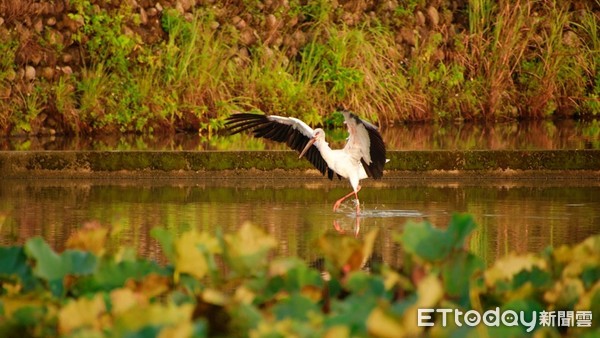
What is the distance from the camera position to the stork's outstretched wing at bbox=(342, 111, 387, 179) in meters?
12.4

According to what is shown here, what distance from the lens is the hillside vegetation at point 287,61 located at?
17.8 m

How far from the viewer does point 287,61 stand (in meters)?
19.1

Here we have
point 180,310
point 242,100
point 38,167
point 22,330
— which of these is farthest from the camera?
point 242,100

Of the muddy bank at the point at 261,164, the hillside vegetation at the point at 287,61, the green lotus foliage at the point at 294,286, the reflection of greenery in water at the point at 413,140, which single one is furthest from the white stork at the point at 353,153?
the green lotus foliage at the point at 294,286

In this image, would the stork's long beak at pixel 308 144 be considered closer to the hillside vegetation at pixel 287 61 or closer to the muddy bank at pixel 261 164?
the muddy bank at pixel 261 164

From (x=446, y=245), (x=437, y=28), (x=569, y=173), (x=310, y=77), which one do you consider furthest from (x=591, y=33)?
(x=446, y=245)

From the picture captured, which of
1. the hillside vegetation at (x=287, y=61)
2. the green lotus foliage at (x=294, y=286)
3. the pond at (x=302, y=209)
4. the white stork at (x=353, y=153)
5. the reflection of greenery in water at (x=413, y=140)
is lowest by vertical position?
the green lotus foliage at (x=294, y=286)

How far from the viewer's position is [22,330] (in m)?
4.73

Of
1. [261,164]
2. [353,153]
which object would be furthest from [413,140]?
[353,153]

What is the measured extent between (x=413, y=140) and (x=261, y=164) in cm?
311

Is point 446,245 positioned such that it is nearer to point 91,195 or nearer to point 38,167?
point 91,195

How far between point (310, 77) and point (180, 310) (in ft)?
48.3

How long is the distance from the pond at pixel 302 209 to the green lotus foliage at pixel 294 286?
11.8 feet

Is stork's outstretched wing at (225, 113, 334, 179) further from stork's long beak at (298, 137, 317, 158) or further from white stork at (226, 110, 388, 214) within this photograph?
stork's long beak at (298, 137, 317, 158)
